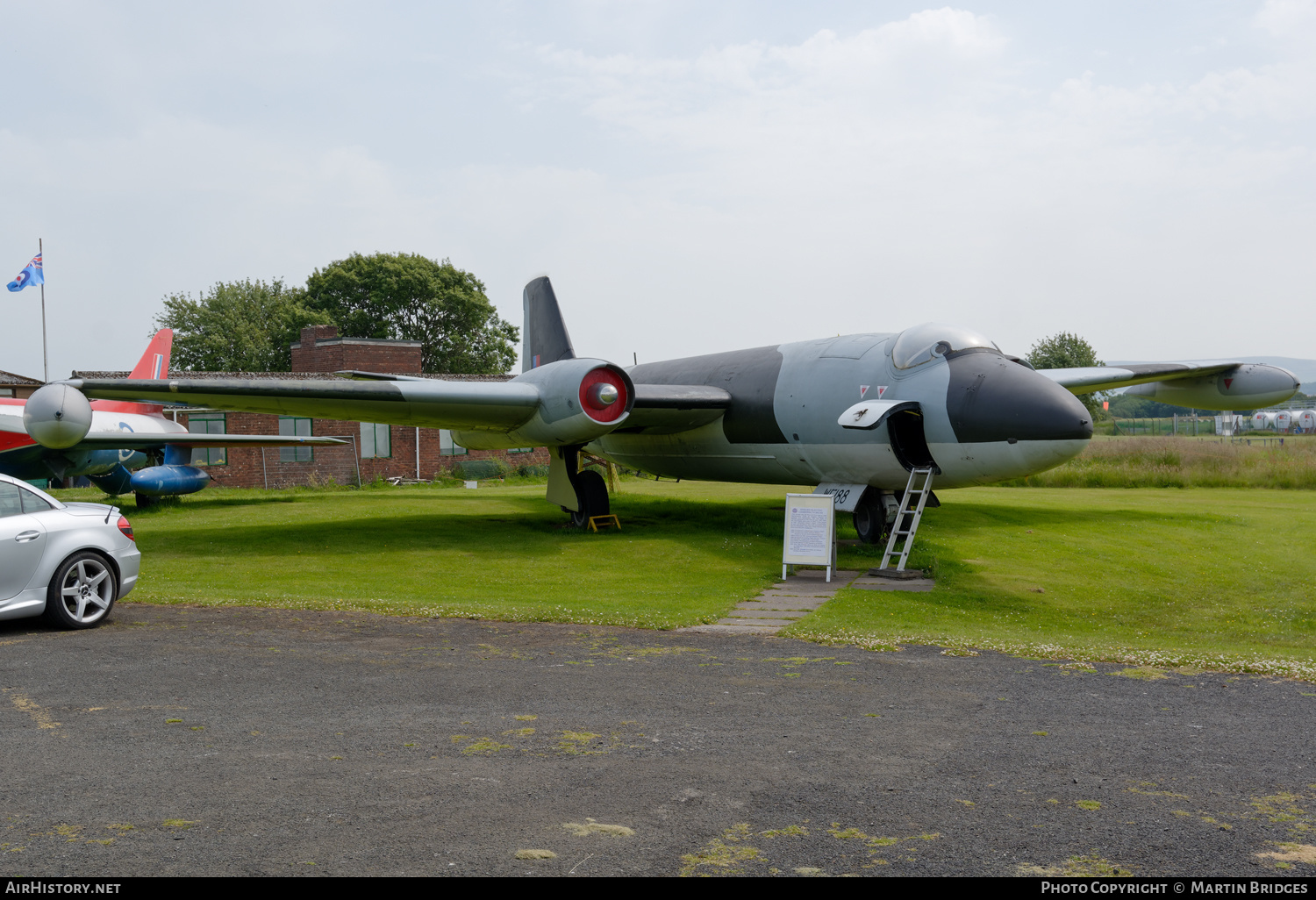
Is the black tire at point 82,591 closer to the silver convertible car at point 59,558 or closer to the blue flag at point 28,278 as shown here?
the silver convertible car at point 59,558

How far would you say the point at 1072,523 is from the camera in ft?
63.1

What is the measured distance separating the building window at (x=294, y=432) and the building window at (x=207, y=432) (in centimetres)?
186

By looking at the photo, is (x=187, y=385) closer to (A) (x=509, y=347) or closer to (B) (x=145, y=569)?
(B) (x=145, y=569)

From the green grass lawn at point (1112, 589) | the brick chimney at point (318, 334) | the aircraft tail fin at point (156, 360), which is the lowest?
the green grass lawn at point (1112, 589)

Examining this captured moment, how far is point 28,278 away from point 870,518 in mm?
32280

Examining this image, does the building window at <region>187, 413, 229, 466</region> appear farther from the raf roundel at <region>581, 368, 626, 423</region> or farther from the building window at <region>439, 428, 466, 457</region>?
the raf roundel at <region>581, 368, 626, 423</region>

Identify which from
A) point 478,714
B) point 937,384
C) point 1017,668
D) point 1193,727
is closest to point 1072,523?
point 937,384

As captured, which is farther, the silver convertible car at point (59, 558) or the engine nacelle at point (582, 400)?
the engine nacelle at point (582, 400)

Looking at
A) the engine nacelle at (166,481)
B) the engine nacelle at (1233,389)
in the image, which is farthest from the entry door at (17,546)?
the engine nacelle at (1233,389)

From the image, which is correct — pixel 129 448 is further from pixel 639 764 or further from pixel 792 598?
pixel 639 764

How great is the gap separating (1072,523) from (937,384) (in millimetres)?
6435

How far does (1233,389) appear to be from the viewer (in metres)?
22.9

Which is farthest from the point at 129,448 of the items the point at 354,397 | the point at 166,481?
the point at 354,397

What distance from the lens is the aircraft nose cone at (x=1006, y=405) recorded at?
1355cm
